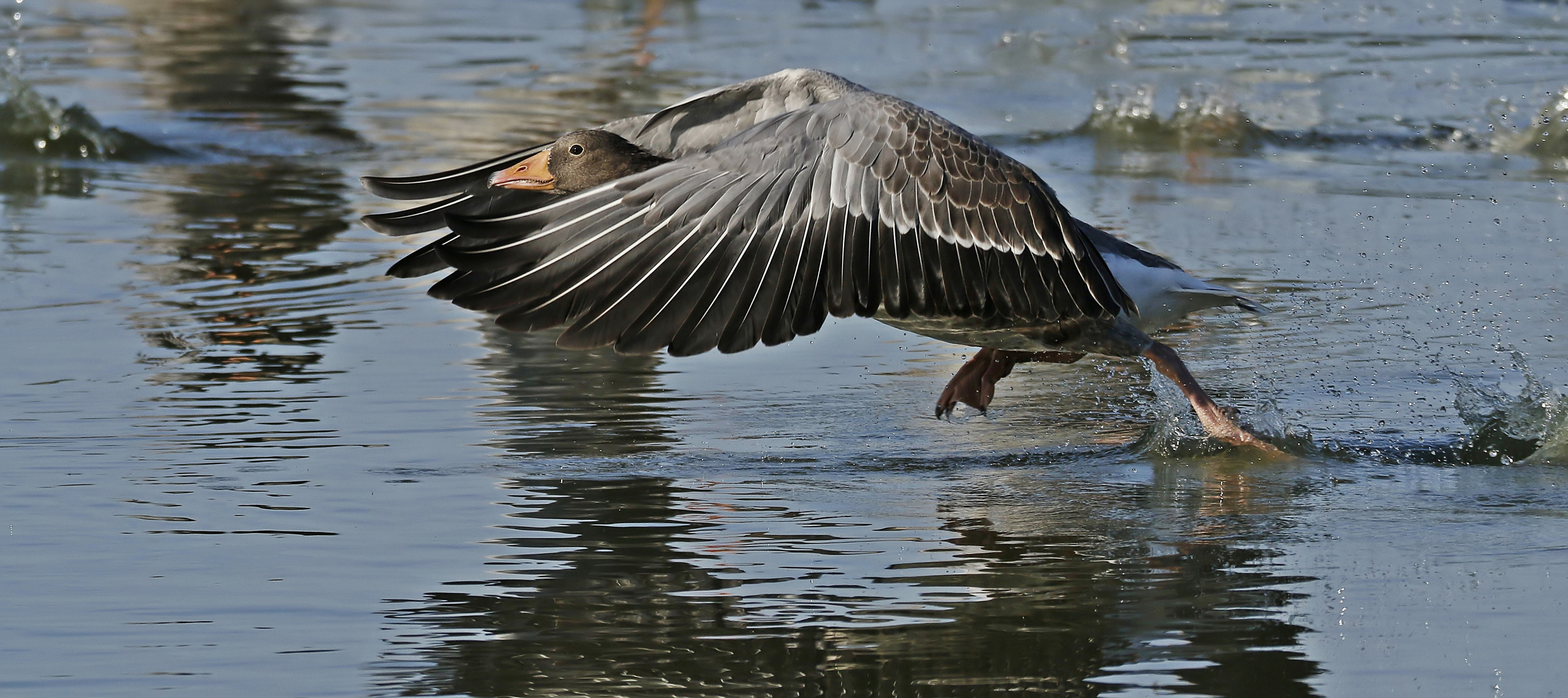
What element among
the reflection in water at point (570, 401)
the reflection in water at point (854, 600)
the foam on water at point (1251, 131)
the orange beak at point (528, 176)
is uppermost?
the foam on water at point (1251, 131)

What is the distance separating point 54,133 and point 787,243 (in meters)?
8.54

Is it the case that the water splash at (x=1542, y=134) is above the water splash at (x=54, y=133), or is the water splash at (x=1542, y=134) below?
above

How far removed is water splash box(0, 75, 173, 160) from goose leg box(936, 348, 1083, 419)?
24.6 feet

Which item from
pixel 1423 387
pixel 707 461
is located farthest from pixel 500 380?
pixel 1423 387

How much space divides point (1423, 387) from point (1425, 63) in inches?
370

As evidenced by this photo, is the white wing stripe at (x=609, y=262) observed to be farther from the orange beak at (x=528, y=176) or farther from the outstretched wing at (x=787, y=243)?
the orange beak at (x=528, y=176)

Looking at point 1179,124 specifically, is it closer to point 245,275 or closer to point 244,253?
point 244,253

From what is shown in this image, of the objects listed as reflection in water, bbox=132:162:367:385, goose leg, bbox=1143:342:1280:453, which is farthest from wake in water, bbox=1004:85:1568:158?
goose leg, bbox=1143:342:1280:453

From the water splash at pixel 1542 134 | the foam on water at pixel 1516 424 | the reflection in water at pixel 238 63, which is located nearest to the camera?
the foam on water at pixel 1516 424

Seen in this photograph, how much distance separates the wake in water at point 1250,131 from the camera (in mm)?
13203

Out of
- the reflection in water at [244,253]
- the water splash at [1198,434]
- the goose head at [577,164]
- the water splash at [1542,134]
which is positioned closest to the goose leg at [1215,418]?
the water splash at [1198,434]

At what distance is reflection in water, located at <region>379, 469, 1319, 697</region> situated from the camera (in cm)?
443

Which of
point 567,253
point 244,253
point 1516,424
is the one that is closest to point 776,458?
point 567,253

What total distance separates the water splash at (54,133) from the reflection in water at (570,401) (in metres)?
5.23
